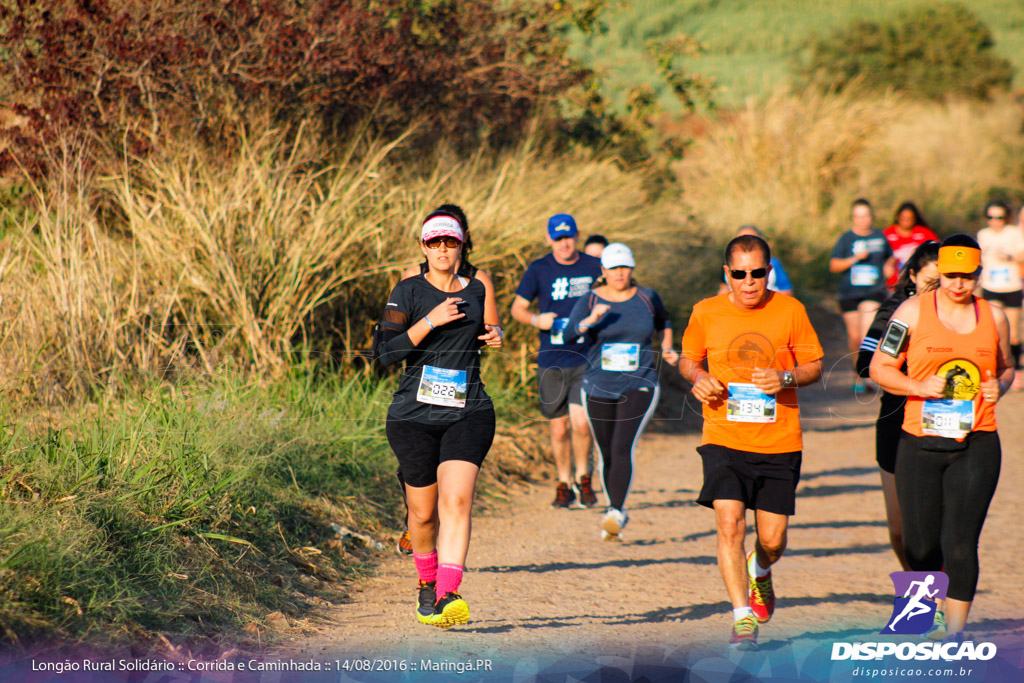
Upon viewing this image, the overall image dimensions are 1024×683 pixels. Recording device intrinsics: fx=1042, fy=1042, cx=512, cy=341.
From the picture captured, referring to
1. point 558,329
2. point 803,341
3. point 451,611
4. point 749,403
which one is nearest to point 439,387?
point 451,611

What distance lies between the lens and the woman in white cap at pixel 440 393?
189 inches

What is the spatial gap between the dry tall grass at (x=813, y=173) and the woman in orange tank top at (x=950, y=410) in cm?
1390

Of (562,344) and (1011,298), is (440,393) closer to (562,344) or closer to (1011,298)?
(562,344)

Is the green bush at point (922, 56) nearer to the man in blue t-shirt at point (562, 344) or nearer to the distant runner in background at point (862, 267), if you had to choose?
the distant runner in background at point (862, 267)

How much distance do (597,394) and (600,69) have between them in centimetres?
811

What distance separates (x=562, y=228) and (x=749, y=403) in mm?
3339

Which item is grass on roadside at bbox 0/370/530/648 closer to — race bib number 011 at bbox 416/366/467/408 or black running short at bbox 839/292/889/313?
race bib number 011 at bbox 416/366/467/408

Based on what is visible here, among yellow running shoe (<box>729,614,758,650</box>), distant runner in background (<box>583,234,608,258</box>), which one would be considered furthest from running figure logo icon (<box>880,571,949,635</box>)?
distant runner in background (<box>583,234,608,258</box>)

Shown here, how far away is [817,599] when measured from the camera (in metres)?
6.04

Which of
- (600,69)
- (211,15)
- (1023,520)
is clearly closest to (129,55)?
(211,15)

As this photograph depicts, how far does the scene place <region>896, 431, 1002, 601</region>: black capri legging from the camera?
4.52 meters

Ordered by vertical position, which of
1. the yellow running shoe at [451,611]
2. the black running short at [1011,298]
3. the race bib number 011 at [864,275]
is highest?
the race bib number 011 at [864,275]

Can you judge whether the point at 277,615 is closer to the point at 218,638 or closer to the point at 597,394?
the point at 218,638

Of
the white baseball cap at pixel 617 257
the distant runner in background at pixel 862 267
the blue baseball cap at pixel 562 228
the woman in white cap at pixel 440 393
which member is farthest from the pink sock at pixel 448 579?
the distant runner in background at pixel 862 267
